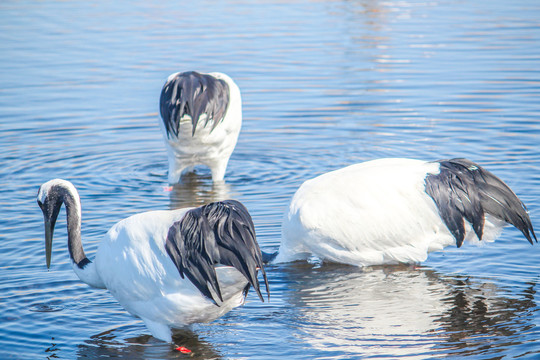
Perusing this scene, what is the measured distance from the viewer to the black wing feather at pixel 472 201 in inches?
268

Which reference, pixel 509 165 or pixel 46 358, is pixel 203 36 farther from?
pixel 46 358

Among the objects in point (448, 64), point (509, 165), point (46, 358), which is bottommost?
point (46, 358)

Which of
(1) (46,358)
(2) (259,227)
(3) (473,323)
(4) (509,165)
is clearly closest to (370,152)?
(4) (509,165)

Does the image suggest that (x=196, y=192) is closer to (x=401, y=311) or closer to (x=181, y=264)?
(x=401, y=311)

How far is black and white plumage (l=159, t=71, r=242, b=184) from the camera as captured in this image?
8.83m

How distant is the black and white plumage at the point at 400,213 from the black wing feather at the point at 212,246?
147 centimetres

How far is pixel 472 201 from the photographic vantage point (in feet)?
22.3

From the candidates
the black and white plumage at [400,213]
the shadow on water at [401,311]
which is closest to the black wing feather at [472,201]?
the black and white plumage at [400,213]

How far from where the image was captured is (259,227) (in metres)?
7.94

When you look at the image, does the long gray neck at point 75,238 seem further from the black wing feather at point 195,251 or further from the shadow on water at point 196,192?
the shadow on water at point 196,192

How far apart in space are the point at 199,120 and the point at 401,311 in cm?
367

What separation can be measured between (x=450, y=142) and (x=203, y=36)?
8.37 m

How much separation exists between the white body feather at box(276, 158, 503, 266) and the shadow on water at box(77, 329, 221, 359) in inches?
57.6

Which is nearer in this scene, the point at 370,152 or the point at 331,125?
the point at 370,152
